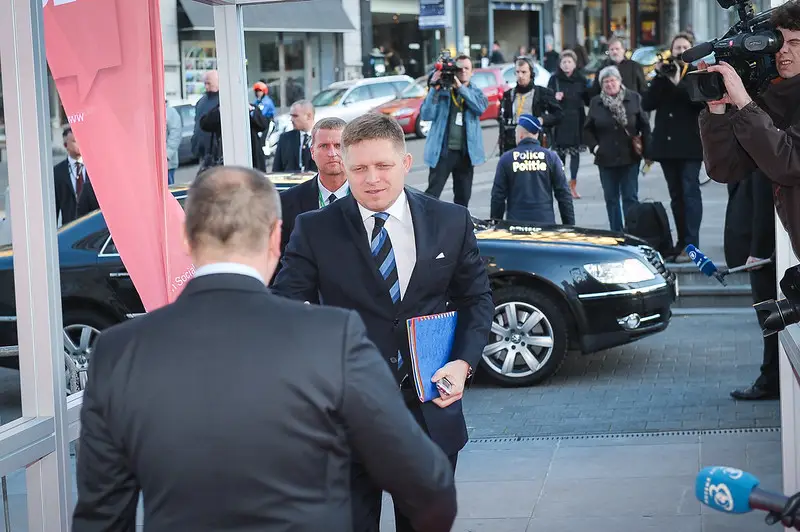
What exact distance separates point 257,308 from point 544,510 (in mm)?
3996

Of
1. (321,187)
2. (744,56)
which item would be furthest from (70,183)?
(744,56)

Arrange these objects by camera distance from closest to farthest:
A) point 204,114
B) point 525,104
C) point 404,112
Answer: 1. point 204,114
2. point 525,104
3. point 404,112

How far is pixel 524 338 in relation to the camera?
9.05m

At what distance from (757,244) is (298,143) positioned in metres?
6.06

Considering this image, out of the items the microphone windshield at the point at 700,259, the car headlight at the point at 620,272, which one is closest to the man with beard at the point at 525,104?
the car headlight at the point at 620,272

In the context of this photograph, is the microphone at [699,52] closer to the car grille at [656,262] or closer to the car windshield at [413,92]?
the car grille at [656,262]

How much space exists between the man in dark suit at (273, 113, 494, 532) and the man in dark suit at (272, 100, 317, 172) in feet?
27.4

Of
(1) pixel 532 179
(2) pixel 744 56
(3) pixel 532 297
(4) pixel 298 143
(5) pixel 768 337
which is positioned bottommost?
(5) pixel 768 337

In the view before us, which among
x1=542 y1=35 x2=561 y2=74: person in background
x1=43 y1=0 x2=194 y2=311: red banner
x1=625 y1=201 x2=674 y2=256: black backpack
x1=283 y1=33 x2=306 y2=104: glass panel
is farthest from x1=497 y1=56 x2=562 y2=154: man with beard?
x1=542 y1=35 x2=561 y2=74: person in background

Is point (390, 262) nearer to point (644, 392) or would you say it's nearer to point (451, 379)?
point (451, 379)

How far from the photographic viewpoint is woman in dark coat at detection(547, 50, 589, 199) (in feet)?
57.5

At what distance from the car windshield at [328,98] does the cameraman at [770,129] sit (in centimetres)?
2504

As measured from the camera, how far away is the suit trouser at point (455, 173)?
1378 centimetres

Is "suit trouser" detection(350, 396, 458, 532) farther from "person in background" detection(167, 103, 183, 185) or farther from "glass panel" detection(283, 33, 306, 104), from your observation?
"glass panel" detection(283, 33, 306, 104)
